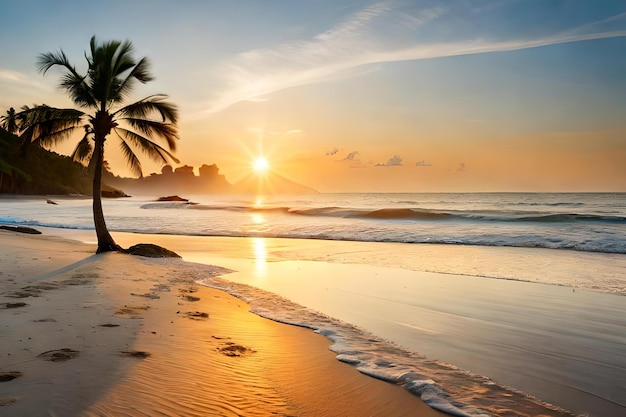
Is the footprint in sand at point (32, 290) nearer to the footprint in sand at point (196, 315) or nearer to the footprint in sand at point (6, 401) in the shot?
the footprint in sand at point (196, 315)

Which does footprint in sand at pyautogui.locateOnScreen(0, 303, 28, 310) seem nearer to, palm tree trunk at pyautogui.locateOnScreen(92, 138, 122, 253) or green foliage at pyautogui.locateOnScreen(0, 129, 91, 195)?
palm tree trunk at pyautogui.locateOnScreen(92, 138, 122, 253)

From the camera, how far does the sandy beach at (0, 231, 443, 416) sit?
3.49 m

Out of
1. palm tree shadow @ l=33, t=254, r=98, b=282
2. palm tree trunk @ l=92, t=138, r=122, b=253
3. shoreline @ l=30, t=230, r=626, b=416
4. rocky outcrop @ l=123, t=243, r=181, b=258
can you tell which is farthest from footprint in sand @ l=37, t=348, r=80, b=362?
palm tree trunk @ l=92, t=138, r=122, b=253

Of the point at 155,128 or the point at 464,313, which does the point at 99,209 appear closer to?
the point at 155,128

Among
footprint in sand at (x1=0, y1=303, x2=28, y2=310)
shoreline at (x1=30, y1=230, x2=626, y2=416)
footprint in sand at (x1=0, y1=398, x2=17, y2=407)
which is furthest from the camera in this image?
footprint in sand at (x1=0, y1=303, x2=28, y2=310)

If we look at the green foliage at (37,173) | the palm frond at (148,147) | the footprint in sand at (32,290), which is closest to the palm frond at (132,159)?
the palm frond at (148,147)

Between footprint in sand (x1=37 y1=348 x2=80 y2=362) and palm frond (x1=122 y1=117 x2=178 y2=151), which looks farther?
palm frond (x1=122 y1=117 x2=178 y2=151)

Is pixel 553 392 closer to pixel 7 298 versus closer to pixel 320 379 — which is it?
pixel 320 379

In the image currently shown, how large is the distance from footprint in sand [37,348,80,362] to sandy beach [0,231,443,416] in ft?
0.03

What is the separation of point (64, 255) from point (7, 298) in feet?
23.9

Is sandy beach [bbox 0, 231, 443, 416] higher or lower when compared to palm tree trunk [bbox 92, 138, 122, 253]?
lower

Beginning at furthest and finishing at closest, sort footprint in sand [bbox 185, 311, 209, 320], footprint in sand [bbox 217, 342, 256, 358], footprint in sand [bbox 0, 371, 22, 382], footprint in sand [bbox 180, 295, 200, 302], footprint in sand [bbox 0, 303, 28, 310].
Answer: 1. footprint in sand [bbox 180, 295, 200, 302]
2. footprint in sand [bbox 185, 311, 209, 320]
3. footprint in sand [bbox 0, 303, 28, 310]
4. footprint in sand [bbox 217, 342, 256, 358]
5. footprint in sand [bbox 0, 371, 22, 382]

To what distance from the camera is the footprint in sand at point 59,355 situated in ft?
13.6

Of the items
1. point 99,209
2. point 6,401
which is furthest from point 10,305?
point 99,209
